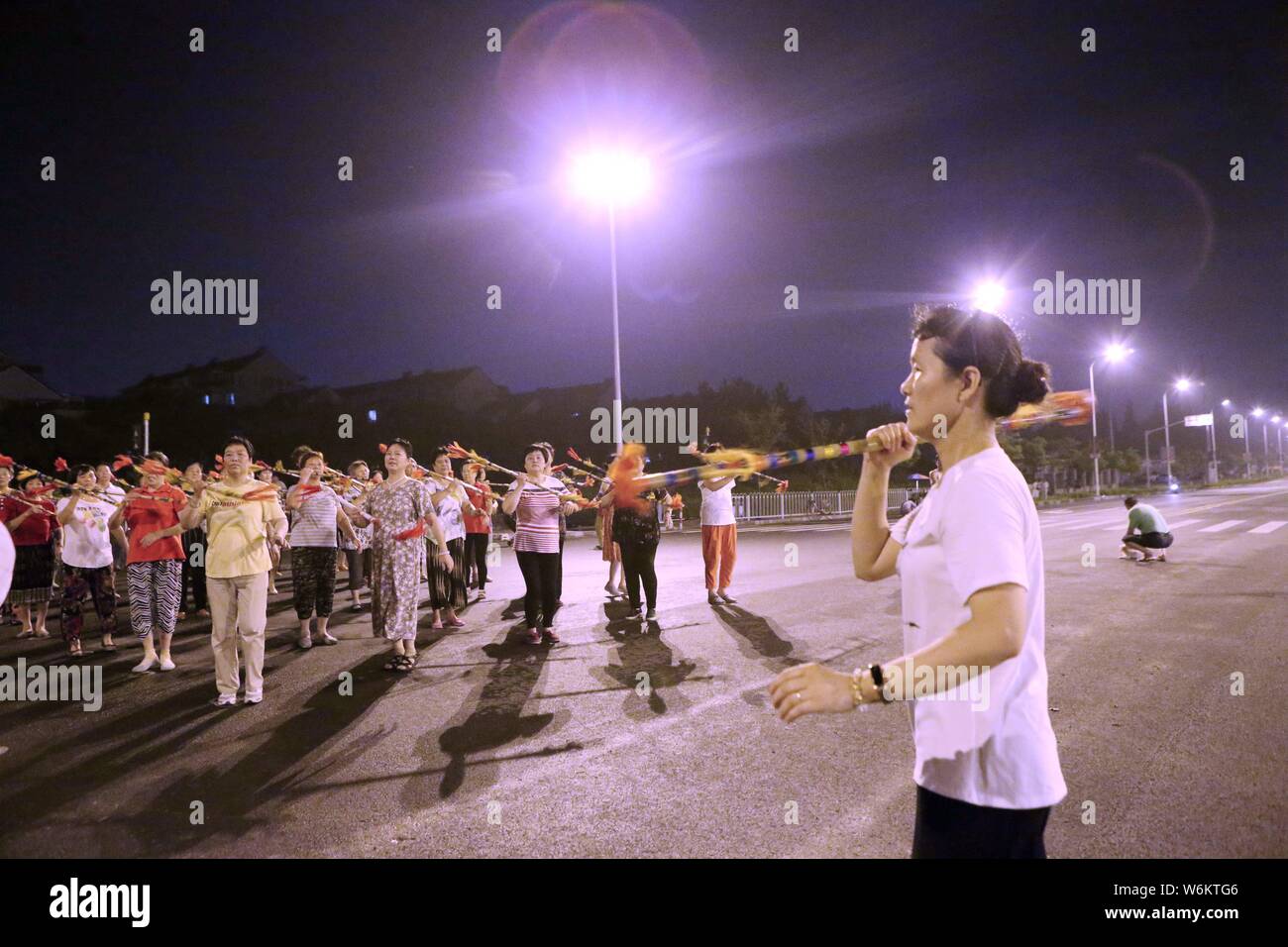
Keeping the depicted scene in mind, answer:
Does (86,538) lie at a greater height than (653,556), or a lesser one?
greater

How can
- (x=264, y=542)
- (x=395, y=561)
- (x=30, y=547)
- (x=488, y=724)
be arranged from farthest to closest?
(x=30, y=547)
(x=395, y=561)
(x=264, y=542)
(x=488, y=724)

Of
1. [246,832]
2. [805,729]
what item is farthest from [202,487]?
[805,729]

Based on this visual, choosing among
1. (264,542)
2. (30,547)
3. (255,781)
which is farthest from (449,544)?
(255,781)

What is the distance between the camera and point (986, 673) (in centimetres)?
164

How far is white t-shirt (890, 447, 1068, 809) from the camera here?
1529 mm

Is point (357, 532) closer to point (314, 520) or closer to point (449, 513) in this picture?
point (449, 513)

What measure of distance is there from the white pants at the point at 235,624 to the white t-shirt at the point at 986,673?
5.45 m

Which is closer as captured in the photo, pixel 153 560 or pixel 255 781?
pixel 255 781

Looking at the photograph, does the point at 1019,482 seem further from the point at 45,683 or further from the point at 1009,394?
the point at 45,683

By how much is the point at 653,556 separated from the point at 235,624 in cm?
433

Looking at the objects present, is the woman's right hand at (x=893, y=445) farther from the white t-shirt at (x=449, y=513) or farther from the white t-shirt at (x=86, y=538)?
the white t-shirt at (x=86, y=538)

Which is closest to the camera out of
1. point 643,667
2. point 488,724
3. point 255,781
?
point 255,781

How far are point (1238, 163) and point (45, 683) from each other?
51.5ft

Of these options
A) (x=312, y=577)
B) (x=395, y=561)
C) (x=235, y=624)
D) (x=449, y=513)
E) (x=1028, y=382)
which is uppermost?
(x=1028, y=382)
